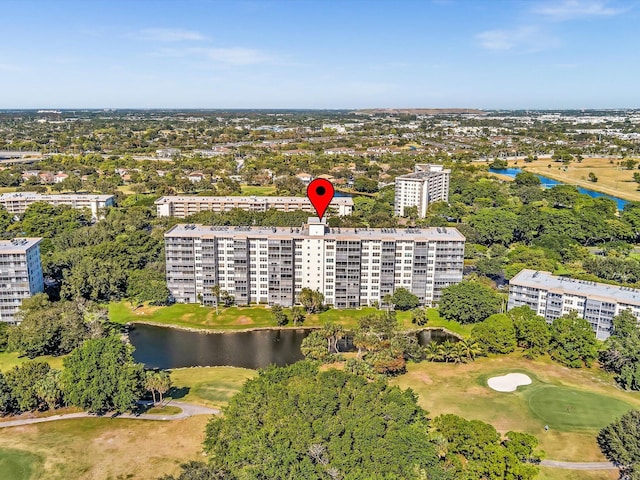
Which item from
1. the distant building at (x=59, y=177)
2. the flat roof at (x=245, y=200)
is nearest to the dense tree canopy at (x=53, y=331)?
the flat roof at (x=245, y=200)

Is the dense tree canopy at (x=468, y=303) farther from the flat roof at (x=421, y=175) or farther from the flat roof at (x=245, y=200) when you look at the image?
the flat roof at (x=421, y=175)

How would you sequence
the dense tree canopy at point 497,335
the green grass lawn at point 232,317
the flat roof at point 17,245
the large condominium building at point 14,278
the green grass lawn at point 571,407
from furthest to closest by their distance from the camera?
1. the green grass lawn at point 232,317
2. the large condominium building at point 14,278
3. the flat roof at point 17,245
4. the dense tree canopy at point 497,335
5. the green grass lawn at point 571,407

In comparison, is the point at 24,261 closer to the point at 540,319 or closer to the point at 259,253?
the point at 259,253

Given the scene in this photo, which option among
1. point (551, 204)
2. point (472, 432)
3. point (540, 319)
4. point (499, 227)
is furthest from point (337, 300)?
point (551, 204)

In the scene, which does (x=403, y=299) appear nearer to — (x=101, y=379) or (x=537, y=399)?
(x=537, y=399)

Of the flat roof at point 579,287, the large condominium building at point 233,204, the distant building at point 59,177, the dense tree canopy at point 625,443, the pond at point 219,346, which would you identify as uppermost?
the distant building at point 59,177

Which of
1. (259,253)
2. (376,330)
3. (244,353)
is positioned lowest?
(244,353)
